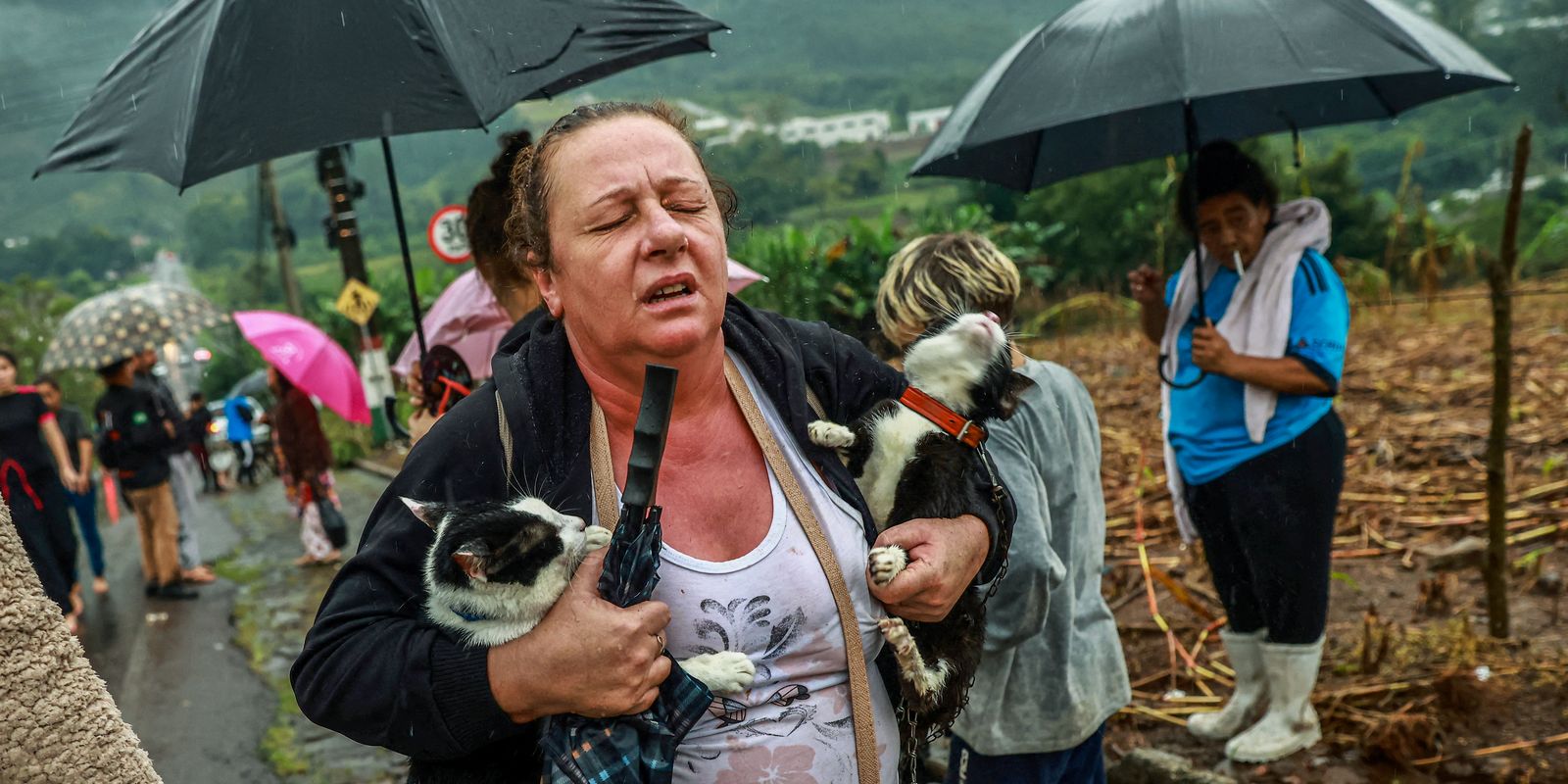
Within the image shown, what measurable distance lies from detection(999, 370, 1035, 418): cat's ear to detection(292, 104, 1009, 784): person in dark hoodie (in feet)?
1.95

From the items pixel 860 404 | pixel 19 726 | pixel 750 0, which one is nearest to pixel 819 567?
pixel 860 404

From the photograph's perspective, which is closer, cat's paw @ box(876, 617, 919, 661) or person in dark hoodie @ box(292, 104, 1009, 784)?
person in dark hoodie @ box(292, 104, 1009, 784)

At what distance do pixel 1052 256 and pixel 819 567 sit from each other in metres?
23.7

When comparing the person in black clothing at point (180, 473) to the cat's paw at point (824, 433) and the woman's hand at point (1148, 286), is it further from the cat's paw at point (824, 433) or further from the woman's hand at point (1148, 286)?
the cat's paw at point (824, 433)

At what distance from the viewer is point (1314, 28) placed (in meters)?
3.57

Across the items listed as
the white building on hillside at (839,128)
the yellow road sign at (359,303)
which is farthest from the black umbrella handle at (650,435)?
the white building on hillside at (839,128)

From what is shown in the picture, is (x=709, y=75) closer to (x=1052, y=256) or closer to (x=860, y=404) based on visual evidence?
(x=1052, y=256)

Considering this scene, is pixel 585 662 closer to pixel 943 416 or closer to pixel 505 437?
pixel 505 437

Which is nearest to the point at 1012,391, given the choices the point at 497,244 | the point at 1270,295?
the point at 497,244

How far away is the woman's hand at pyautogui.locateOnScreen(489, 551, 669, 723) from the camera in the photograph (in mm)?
1479

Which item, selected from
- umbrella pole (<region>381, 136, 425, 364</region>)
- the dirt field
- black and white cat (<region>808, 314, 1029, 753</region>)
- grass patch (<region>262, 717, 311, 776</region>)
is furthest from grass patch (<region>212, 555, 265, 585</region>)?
black and white cat (<region>808, 314, 1029, 753</region>)

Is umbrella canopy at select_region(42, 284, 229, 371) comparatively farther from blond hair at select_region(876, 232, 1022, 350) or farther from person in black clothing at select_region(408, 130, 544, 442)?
blond hair at select_region(876, 232, 1022, 350)

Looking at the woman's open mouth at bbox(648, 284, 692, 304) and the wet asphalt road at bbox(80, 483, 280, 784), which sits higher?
the woman's open mouth at bbox(648, 284, 692, 304)

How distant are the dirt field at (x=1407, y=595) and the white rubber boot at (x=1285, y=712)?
68mm
